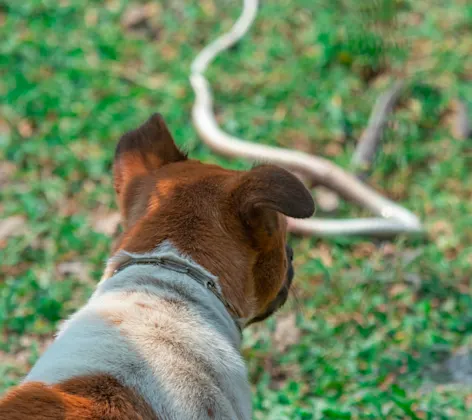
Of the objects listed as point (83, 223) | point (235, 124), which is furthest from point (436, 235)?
point (83, 223)

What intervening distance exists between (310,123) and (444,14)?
8.07ft

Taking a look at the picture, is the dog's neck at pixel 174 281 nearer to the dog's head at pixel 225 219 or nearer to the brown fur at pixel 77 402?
the dog's head at pixel 225 219

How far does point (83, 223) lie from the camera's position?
20.1 ft

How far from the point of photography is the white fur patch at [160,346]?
102 inches

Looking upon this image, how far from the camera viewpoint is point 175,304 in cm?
283

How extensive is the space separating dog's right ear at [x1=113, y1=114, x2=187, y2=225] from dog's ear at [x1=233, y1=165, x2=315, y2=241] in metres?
0.50

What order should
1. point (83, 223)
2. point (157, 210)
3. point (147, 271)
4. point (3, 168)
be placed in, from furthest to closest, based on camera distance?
point (3, 168)
point (83, 223)
point (157, 210)
point (147, 271)

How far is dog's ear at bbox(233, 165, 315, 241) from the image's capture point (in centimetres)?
286

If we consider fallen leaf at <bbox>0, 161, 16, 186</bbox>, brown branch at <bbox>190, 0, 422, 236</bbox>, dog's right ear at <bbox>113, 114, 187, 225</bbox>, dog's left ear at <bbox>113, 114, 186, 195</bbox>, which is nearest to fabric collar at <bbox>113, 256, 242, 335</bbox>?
dog's right ear at <bbox>113, 114, 187, 225</bbox>

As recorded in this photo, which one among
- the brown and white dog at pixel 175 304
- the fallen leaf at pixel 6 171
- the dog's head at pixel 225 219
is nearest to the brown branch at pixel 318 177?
the fallen leaf at pixel 6 171

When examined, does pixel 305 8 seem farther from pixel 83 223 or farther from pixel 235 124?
pixel 83 223

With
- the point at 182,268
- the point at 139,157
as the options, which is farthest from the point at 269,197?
the point at 139,157

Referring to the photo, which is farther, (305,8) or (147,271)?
(305,8)

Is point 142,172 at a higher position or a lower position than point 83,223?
higher
